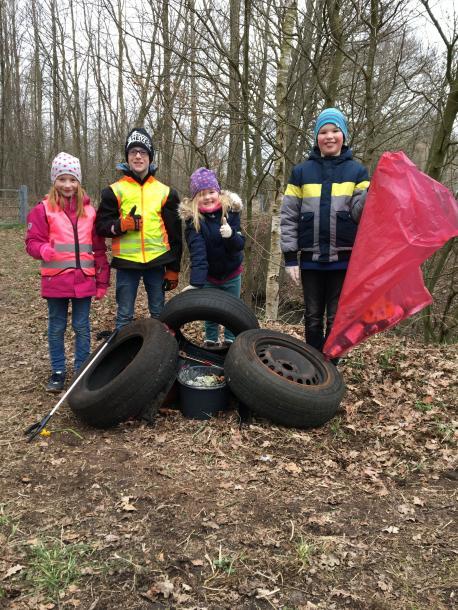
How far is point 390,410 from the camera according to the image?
420cm

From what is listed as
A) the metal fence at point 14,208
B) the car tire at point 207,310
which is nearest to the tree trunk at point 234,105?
the car tire at point 207,310

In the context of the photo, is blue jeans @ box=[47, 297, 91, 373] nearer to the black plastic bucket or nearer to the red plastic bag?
the black plastic bucket

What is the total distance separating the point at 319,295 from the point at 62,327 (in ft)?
8.00

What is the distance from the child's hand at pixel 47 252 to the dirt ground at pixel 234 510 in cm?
Answer: 131

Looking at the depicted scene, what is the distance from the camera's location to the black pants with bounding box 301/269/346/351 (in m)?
4.26

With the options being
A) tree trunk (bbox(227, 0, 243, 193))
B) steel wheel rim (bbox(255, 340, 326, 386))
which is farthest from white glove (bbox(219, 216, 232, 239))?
tree trunk (bbox(227, 0, 243, 193))

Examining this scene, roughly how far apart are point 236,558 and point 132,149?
137 inches

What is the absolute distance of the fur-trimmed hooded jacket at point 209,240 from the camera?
4.31 m

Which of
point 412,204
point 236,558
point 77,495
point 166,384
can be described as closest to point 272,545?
point 236,558

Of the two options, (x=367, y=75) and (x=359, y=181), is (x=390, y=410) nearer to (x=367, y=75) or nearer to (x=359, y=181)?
(x=359, y=181)

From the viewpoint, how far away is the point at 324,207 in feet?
13.2

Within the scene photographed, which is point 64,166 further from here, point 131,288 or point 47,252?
point 131,288

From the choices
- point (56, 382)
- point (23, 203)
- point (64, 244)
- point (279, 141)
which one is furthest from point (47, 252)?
point (23, 203)

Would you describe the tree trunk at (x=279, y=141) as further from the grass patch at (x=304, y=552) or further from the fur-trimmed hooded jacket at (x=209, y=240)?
the grass patch at (x=304, y=552)
